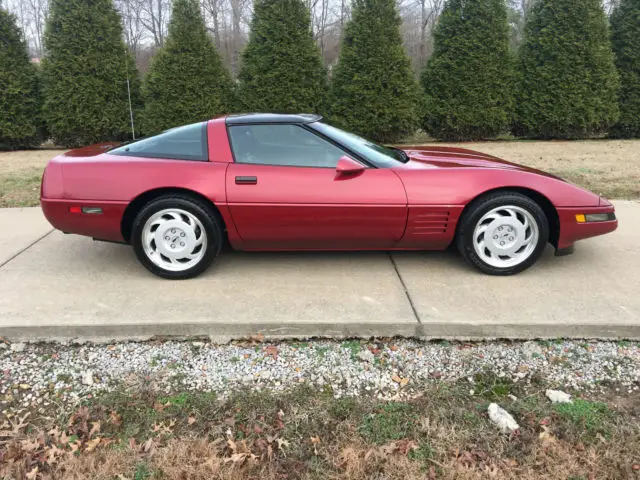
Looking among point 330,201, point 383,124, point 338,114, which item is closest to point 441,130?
point 383,124

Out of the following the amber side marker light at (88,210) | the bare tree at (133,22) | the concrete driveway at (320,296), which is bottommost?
the concrete driveway at (320,296)

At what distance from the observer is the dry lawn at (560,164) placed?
21.3ft

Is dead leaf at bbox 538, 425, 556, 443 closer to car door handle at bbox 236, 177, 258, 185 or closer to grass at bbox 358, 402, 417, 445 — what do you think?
grass at bbox 358, 402, 417, 445

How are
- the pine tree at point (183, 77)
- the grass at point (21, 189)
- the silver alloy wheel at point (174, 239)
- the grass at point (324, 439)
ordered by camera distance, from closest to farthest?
the grass at point (324, 439) < the silver alloy wheel at point (174, 239) < the grass at point (21, 189) < the pine tree at point (183, 77)

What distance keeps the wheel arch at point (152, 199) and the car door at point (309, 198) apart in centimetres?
15

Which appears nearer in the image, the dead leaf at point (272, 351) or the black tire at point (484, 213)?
the dead leaf at point (272, 351)

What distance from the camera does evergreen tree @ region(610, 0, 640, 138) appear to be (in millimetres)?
12205

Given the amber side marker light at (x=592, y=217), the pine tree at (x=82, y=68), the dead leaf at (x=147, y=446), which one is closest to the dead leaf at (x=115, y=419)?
the dead leaf at (x=147, y=446)

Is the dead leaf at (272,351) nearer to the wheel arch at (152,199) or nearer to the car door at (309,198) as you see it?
the car door at (309,198)

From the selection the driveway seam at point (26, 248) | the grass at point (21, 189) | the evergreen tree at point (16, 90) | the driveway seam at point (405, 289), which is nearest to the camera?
the driveway seam at point (405, 289)

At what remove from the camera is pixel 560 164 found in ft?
27.9

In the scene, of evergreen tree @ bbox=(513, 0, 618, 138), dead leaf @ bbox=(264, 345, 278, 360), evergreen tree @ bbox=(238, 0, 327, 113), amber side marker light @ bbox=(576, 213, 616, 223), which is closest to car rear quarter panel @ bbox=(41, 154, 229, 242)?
dead leaf @ bbox=(264, 345, 278, 360)

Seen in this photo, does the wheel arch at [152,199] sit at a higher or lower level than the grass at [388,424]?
higher

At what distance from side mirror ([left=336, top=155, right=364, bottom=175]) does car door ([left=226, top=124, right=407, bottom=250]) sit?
0.03 m
